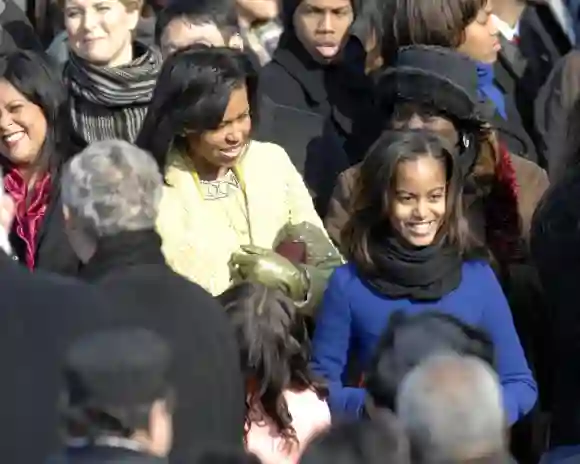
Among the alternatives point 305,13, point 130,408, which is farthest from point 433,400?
point 305,13

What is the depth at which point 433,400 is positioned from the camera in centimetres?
221

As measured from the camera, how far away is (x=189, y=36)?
419 cm

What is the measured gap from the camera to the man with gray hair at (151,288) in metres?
2.66

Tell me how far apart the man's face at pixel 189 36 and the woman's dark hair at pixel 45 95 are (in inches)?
15.3

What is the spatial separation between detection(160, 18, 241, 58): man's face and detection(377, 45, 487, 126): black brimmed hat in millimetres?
585

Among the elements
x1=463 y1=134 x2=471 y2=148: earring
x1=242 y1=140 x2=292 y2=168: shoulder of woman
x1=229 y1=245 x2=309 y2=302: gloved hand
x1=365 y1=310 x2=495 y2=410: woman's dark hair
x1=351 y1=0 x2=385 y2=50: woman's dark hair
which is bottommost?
x1=229 y1=245 x2=309 y2=302: gloved hand

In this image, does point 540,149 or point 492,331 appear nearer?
point 492,331

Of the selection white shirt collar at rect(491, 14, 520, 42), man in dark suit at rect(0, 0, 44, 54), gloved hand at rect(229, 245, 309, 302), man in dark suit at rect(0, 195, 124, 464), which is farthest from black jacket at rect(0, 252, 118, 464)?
white shirt collar at rect(491, 14, 520, 42)

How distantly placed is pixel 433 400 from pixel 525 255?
1646 mm

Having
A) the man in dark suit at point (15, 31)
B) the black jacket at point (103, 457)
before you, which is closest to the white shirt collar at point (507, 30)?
the man in dark suit at point (15, 31)

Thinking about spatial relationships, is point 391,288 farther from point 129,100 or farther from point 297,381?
point 129,100

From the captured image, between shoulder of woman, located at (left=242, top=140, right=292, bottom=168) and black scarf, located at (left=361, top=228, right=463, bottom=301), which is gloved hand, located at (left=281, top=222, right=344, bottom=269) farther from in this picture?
black scarf, located at (left=361, top=228, right=463, bottom=301)

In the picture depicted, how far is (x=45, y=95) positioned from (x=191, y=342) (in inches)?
57.1

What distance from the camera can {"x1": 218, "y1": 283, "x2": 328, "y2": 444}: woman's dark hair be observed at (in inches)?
119
